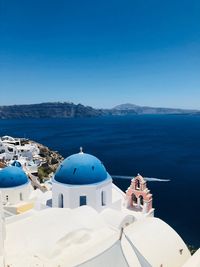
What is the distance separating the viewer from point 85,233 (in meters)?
12.4

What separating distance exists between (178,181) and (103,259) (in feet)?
133

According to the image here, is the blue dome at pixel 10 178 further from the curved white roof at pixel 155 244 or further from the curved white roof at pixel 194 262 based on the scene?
the curved white roof at pixel 194 262

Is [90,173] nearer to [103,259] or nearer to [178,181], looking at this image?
[103,259]

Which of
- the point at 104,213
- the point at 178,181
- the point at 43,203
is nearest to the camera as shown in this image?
the point at 104,213

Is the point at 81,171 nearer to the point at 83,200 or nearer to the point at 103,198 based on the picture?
the point at 83,200

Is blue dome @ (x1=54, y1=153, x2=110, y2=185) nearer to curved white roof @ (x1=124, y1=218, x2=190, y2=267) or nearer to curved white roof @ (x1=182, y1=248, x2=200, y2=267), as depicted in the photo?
curved white roof @ (x1=124, y1=218, x2=190, y2=267)

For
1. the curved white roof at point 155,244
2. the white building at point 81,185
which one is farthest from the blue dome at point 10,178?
the curved white roof at point 155,244

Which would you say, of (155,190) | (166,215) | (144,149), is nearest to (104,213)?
(166,215)

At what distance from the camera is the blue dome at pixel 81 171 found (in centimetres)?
1666

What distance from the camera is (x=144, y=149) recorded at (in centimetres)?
8462

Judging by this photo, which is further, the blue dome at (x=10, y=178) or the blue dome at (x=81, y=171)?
the blue dome at (x=10, y=178)

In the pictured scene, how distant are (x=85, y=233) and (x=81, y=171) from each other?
489 centimetres

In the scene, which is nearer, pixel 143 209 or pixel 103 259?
pixel 103 259

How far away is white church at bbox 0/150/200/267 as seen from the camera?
1087 cm
